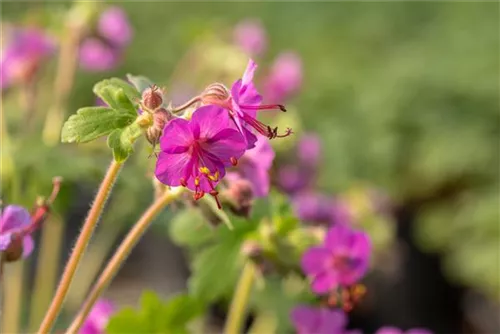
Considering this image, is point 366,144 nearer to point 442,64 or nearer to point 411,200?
point 411,200

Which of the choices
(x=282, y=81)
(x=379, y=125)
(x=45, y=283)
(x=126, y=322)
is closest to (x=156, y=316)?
(x=126, y=322)

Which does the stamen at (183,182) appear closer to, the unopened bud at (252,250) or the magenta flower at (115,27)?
the unopened bud at (252,250)

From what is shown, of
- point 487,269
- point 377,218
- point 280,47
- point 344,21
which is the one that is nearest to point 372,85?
point 280,47

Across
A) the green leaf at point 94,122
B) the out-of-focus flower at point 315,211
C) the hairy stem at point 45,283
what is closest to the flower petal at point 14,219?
the green leaf at point 94,122

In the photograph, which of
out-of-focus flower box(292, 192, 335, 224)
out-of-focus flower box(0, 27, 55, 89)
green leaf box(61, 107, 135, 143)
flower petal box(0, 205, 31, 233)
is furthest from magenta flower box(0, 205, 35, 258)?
out-of-focus flower box(0, 27, 55, 89)

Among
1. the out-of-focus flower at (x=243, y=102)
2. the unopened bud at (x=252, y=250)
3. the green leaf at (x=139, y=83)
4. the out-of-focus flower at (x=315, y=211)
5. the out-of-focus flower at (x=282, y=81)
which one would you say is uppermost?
the out-of-focus flower at (x=282, y=81)

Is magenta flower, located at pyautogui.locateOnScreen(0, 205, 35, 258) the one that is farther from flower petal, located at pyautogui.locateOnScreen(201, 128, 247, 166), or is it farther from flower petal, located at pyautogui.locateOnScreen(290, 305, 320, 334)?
flower petal, located at pyautogui.locateOnScreen(290, 305, 320, 334)

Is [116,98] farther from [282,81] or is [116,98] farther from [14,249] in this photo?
[282,81]
